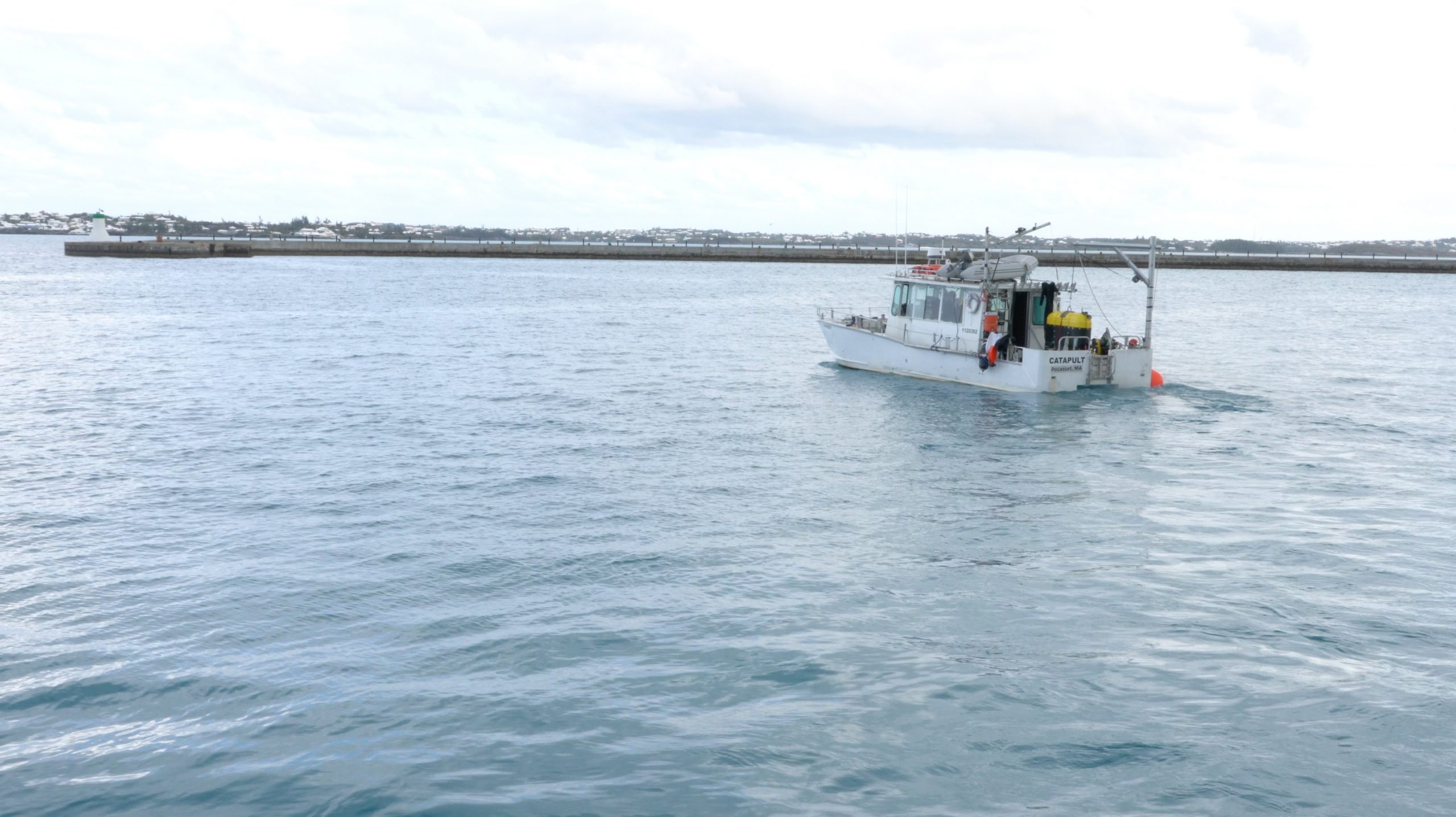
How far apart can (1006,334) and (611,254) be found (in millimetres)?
139618

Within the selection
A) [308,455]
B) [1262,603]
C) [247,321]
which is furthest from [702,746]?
[247,321]

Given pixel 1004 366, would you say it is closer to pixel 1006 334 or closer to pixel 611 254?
pixel 1006 334

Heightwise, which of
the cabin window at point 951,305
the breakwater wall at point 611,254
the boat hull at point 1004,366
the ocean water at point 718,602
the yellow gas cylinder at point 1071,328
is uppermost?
the breakwater wall at point 611,254

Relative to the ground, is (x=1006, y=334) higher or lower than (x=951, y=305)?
lower

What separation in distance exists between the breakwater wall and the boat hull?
112634 mm

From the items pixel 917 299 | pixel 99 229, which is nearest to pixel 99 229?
pixel 99 229

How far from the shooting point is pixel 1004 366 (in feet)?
117

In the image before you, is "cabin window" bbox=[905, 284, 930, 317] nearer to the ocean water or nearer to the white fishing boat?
the white fishing boat

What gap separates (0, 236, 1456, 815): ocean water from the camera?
1031 centimetres

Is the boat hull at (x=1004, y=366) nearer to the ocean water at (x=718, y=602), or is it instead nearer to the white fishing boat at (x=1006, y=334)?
the white fishing boat at (x=1006, y=334)

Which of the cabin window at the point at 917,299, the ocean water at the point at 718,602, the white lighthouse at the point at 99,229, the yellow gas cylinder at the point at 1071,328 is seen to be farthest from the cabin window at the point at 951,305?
the white lighthouse at the point at 99,229

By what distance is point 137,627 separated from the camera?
1389 centimetres

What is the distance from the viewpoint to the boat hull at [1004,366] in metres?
35.1

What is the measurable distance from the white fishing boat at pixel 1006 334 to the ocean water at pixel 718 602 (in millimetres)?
1185
